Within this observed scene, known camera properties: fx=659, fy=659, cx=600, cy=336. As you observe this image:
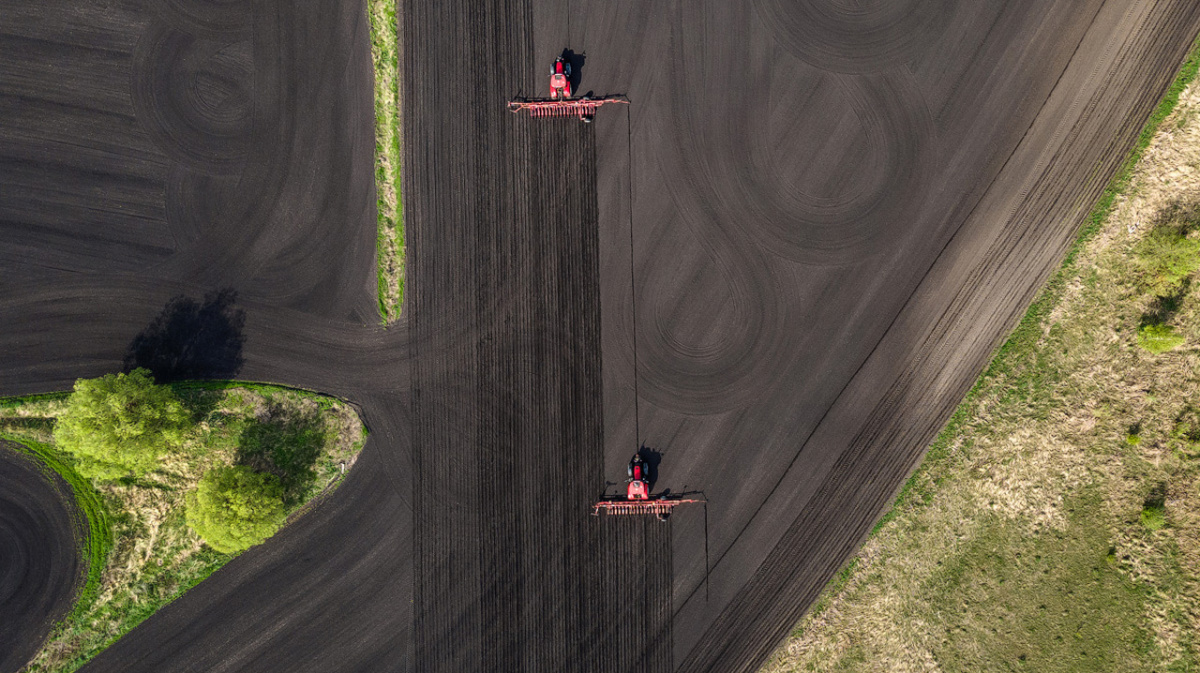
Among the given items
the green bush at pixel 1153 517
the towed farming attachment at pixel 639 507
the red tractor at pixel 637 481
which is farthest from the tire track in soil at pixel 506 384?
the green bush at pixel 1153 517

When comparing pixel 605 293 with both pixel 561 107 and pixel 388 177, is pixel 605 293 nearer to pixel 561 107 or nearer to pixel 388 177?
pixel 561 107

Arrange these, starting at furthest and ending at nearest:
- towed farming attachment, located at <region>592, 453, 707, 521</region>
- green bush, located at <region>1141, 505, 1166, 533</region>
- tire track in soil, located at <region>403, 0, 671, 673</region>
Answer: tire track in soil, located at <region>403, 0, 671, 673</region>
towed farming attachment, located at <region>592, 453, 707, 521</region>
green bush, located at <region>1141, 505, 1166, 533</region>

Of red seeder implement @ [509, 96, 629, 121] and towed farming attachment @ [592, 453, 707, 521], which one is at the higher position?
red seeder implement @ [509, 96, 629, 121]

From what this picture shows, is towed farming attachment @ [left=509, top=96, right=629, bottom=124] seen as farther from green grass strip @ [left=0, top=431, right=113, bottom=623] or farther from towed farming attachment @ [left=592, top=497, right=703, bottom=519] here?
green grass strip @ [left=0, top=431, right=113, bottom=623]

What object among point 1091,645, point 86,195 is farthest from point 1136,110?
point 86,195

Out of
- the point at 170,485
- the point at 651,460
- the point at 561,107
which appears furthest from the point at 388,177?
the point at 651,460

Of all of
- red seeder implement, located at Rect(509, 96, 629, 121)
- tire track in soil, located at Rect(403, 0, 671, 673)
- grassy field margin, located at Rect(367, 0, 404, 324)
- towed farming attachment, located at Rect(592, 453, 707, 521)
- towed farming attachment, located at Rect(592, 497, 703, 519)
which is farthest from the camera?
grassy field margin, located at Rect(367, 0, 404, 324)

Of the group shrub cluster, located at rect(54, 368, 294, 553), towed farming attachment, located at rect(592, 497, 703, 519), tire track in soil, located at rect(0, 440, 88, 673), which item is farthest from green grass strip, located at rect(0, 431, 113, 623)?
towed farming attachment, located at rect(592, 497, 703, 519)
